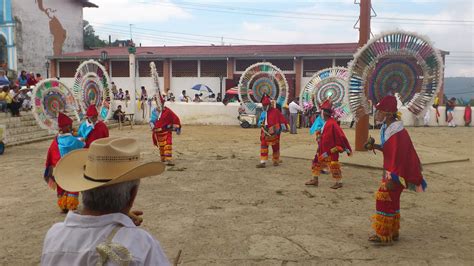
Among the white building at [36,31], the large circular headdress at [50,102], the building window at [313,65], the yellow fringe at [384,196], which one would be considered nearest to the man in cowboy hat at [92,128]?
the large circular headdress at [50,102]

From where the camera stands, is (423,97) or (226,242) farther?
(423,97)

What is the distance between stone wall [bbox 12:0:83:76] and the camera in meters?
25.8

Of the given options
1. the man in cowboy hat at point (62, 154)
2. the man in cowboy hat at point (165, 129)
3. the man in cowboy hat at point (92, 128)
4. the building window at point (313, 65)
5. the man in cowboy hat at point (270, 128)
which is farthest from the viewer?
the building window at point (313, 65)

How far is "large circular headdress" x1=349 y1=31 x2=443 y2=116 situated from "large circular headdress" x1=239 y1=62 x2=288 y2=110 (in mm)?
5770

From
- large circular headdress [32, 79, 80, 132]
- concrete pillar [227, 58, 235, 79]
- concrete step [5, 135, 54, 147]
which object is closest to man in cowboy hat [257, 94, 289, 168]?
large circular headdress [32, 79, 80, 132]

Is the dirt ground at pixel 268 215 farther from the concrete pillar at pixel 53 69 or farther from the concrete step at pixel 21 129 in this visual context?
the concrete pillar at pixel 53 69

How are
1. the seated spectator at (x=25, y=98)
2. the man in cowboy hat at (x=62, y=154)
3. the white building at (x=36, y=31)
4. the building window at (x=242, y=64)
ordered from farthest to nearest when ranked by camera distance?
1. the white building at (x=36, y=31)
2. the building window at (x=242, y=64)
3. the seated spectator at (x=25, y=98)
4. the man in cowboy hat at (x=62, y=154)

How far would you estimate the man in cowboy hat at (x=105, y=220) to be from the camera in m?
1.71

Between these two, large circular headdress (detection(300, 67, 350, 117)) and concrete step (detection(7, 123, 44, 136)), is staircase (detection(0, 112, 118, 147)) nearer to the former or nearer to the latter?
concrete step (detection(7, 123, 44, 136))

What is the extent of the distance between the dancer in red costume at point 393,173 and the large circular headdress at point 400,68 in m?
0.94

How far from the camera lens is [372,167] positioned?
9.32 metres

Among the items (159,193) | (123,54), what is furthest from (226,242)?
(123,54)

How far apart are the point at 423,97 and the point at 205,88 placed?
2001cm

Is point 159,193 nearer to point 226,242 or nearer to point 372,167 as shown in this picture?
point 226,242
